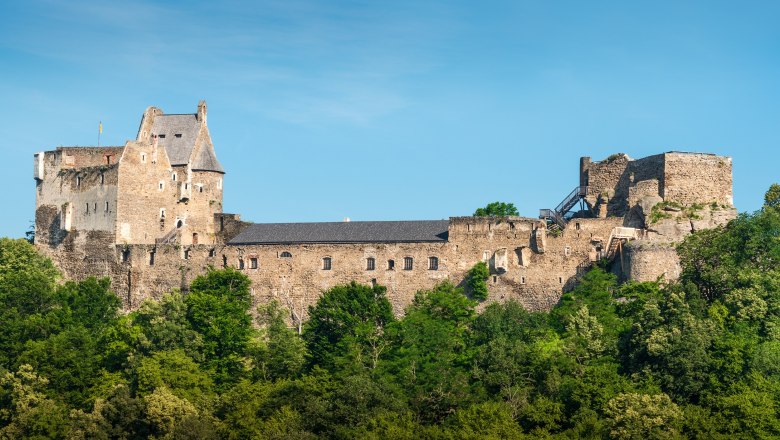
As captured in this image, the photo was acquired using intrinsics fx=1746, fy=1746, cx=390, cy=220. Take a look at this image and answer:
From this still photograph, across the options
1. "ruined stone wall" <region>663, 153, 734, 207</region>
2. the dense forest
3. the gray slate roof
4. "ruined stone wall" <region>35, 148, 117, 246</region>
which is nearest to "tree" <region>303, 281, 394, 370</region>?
the dense forest

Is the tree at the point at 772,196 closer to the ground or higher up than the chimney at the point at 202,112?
closer to the ground

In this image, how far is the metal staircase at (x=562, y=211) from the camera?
94081 millimetres

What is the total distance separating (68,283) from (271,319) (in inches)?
534

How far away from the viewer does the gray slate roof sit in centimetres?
9594

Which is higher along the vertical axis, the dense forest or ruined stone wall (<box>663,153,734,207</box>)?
ruined stone wall (<box>663,153,734,207</box>)

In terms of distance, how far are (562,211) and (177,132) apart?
24.7m

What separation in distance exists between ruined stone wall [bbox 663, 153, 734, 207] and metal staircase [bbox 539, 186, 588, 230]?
5703 mm

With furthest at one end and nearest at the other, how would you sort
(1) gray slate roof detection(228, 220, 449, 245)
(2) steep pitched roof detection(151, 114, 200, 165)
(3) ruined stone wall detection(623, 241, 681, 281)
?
(2) steep pitched roof detection(151, 114, 200, 165) → (1) gray slate roof detection(228, 220, 449, 245) → (3) ruined stone wall detection(623, 241, 681, 281)

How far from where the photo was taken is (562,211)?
96688mm

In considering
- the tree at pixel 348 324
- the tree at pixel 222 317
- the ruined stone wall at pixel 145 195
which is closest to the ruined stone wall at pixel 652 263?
the tree at pixel 348 324

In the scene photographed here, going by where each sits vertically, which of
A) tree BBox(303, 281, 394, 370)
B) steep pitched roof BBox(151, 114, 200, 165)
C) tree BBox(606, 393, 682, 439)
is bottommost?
tree BBox(606, 393, 682, 439)

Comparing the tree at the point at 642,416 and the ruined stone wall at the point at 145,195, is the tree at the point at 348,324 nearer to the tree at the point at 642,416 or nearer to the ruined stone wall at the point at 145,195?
the ruined stone wall at the point at 145,195

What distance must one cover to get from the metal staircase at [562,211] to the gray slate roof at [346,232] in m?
5.61

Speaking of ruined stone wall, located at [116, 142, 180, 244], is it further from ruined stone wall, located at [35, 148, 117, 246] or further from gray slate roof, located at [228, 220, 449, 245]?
gray slate roof, located at [228, 220, 449, 245]
